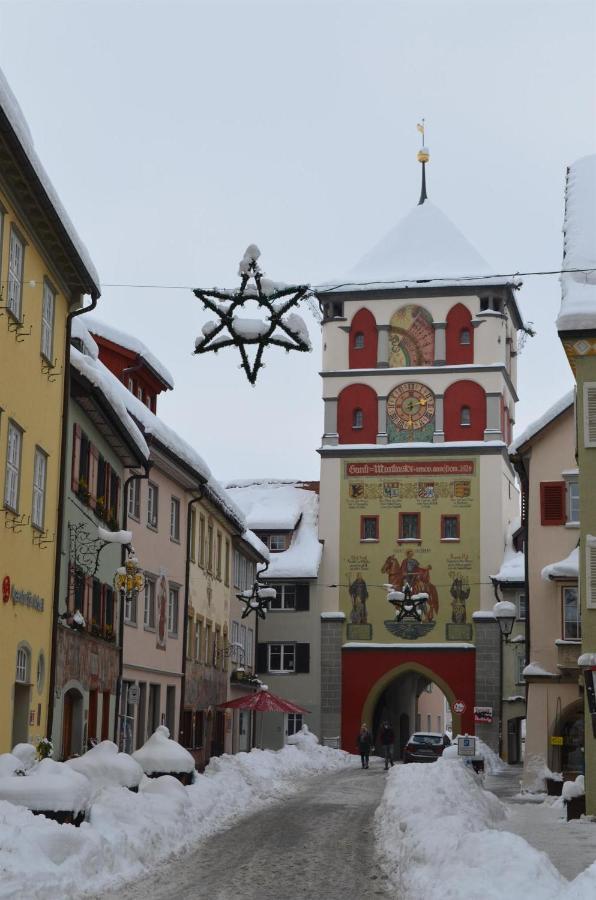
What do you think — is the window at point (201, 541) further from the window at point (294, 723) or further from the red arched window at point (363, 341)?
the red arched window at point (363, 341)

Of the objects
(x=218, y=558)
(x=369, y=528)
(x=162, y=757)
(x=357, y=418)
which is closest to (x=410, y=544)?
(x=369, y=528)

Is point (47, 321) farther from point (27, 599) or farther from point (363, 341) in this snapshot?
point (363, 341)

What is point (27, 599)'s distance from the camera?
22.0 meters

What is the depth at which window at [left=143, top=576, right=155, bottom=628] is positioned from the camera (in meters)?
35.9

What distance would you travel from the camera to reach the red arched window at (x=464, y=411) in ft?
214

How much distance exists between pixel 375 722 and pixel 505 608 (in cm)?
3058

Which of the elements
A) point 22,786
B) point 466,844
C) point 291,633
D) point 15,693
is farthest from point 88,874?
point 291,633

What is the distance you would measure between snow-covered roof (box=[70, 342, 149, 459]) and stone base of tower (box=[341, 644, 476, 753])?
33613 mm

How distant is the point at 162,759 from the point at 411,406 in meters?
41.7

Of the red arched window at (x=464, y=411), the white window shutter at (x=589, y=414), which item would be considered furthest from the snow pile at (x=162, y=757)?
the red arched window at (x=464, y=411)

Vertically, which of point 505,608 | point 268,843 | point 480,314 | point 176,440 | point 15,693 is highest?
point 480,314

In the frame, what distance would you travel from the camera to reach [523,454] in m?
39.5

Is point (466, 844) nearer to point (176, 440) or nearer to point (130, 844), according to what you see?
point (130, 844)

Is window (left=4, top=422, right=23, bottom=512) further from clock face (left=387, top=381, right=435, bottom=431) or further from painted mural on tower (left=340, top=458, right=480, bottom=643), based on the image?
clock face (left=387, top=381, right=435, bottom=431)
